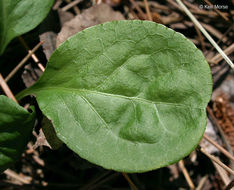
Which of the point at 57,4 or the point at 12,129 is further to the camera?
the point at 57,4

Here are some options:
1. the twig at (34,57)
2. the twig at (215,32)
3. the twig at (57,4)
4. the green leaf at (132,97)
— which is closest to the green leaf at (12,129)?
the green leaf at (132,97)

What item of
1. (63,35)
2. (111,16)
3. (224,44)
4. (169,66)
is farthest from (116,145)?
(224,44)

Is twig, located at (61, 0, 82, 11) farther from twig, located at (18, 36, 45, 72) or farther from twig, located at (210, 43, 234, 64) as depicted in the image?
twig, located at (210, 43, 234, 64)

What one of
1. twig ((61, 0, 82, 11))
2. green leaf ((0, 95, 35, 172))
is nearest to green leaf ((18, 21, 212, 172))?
green leaf ((0, 95, 35, 172))

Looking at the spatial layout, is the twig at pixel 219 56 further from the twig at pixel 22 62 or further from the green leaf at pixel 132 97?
the twig at pixel 22 62

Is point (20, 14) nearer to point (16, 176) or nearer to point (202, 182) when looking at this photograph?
point (16, 176)

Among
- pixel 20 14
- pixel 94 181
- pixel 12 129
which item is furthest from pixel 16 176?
pixel 20 14

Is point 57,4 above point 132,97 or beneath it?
above
